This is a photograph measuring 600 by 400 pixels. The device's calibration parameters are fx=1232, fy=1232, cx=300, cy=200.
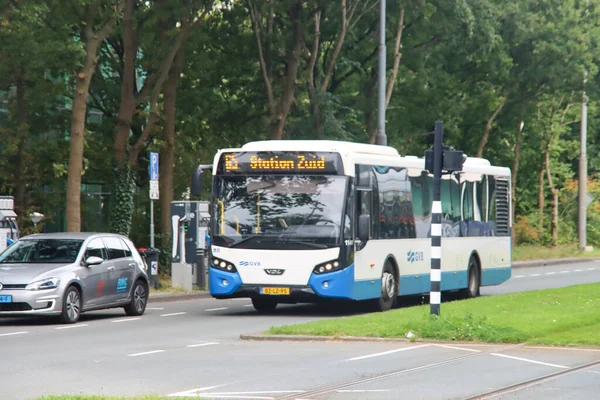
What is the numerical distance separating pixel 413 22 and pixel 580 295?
1754 centimetres

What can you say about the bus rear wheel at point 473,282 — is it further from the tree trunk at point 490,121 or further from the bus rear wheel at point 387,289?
the tree trunk at point 490,121

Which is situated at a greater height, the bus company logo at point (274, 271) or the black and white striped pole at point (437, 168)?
the black and white striped pole at point (437, 168)

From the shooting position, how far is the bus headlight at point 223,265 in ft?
71.2

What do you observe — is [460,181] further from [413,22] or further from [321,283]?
[413,22]

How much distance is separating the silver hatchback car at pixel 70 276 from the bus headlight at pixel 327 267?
11.3 feet

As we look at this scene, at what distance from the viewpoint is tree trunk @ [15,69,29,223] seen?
112 ft

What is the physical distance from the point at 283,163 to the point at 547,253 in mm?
34664

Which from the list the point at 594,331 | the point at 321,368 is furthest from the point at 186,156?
the point at 321,368

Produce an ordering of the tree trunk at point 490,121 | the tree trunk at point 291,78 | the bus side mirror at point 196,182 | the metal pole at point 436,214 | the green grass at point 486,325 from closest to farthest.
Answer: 1. the green grass at point 486,325
2. the metal pole at point 436,214
3. the bus side mirror at point 196,182
4. the tree trunk at point 291,78
5. the tree trunk at point 490,121

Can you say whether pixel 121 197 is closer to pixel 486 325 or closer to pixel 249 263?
pixel 249 263

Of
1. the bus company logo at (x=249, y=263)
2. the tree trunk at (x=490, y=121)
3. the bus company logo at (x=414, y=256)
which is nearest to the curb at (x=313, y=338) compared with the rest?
the bus company logo at (x=249, y=263)

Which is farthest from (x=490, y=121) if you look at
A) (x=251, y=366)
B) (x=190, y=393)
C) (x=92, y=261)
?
(x=190, y=393)

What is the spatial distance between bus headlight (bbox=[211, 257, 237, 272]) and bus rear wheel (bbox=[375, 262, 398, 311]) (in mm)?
3029

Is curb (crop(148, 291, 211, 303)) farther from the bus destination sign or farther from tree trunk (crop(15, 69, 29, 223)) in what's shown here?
tree trunk (crop(15, 69, 29, 223))
